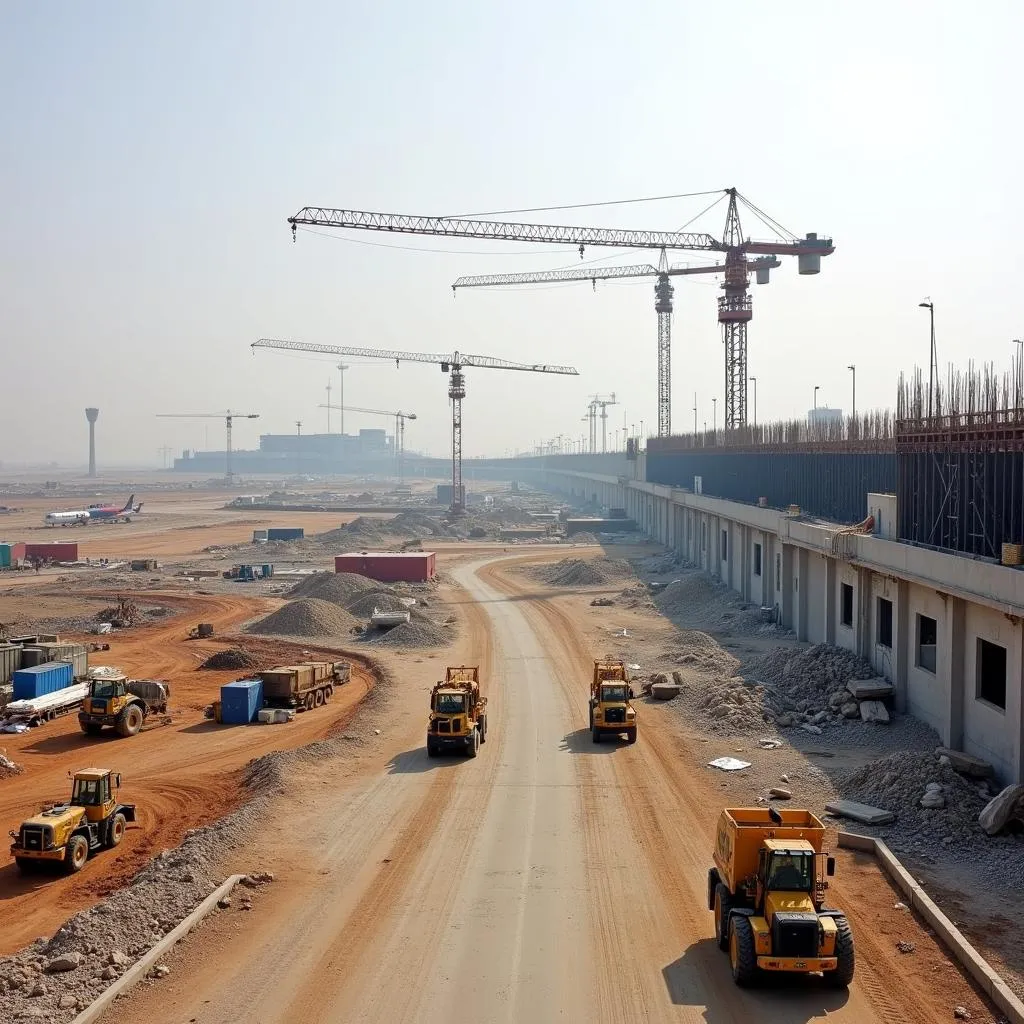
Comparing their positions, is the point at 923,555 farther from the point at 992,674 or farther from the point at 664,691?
the point at 664,691

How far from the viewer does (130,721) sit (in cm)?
3331

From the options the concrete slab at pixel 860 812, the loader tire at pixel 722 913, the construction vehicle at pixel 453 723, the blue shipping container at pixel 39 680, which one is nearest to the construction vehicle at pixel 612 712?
the construction vehicle at pixel 453 723

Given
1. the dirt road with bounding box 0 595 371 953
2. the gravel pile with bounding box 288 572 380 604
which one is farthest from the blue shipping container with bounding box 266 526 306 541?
the dirt road with bounding box 0 595 371 953

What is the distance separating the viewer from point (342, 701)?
37938mm

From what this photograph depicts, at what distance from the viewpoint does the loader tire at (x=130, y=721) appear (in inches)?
1294

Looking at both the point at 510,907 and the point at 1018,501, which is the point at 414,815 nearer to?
the point at 510,907

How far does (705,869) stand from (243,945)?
8.88 m

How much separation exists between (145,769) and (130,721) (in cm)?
442

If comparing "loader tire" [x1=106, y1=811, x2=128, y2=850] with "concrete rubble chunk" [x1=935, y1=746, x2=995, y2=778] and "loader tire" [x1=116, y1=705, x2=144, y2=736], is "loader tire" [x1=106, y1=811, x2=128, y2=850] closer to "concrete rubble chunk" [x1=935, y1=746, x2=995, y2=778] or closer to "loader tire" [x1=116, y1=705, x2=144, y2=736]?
"loader tire" [x1=116, y1=705, x2=144, y2=736]

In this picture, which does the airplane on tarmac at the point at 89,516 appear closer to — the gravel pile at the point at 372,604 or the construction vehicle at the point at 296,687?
the gravel pile at the point at 372,604

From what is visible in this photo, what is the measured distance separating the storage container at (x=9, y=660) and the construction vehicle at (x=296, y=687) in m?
10.3

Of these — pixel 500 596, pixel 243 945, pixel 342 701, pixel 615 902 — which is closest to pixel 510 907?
pixel 615 902

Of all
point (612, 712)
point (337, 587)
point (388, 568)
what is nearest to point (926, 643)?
point (612, 712)

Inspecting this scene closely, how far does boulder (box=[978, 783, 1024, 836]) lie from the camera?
69.2 feet
